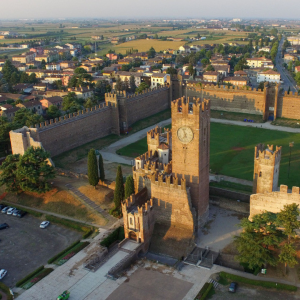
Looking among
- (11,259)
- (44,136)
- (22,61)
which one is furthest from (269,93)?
(22,61)

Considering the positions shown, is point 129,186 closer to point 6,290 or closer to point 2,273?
point 2,273

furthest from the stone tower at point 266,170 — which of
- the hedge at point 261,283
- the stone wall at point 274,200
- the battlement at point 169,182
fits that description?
the hedge at point 261,283

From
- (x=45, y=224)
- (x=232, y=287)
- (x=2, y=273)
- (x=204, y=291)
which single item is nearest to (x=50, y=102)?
(x=45, y=224)

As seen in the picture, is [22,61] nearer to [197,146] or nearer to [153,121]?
[153,121]

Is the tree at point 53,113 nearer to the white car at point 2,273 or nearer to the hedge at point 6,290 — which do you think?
the white car at point 2,273

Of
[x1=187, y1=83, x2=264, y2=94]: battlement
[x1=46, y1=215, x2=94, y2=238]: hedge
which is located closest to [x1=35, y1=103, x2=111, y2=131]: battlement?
[x1=46, y1=215, x2=94, y2=238]: hedge

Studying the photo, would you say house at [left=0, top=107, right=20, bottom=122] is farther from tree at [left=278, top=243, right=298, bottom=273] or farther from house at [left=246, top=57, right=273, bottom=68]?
house at [left=246, top=57, right=273, bottom=68]
